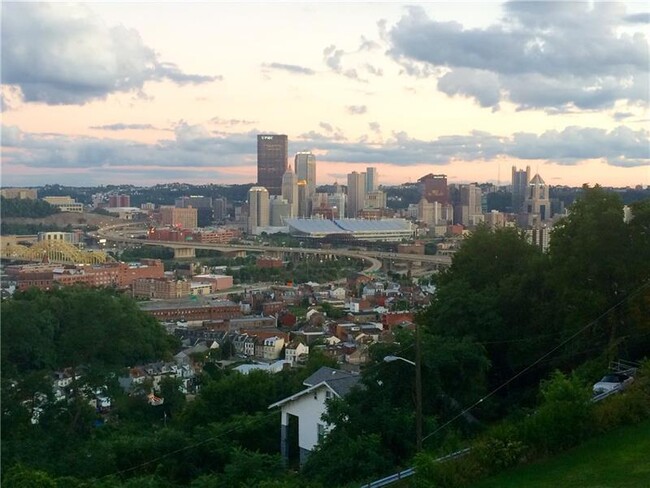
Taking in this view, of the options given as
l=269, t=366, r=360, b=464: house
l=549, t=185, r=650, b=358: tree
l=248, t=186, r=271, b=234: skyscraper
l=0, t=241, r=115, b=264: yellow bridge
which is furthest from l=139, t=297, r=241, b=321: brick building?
l=248, t=186, r=271, b=234: skyscraper

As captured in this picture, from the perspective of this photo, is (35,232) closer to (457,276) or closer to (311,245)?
(311,245)

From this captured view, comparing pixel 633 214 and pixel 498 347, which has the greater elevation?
pixel 633 214

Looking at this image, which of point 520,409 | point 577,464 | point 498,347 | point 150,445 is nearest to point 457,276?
point 498,347

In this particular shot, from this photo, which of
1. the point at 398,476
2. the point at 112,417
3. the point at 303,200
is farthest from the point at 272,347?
the point at 303,200

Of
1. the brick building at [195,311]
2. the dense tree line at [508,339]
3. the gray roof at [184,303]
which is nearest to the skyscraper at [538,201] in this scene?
the gray roof at [184,303]

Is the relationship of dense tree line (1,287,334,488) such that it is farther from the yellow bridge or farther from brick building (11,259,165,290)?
the yellow bridge
